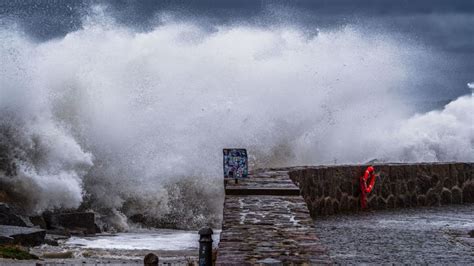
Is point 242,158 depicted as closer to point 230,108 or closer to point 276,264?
point 276,264

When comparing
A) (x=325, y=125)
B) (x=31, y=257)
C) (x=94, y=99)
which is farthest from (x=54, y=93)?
(x=31, y=257)

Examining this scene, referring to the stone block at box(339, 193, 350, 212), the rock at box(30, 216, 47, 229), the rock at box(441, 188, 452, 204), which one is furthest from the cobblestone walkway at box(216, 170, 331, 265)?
the rock at box(30, 216, 47, 229)

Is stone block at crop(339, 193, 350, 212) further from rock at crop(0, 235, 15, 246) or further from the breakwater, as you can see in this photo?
rock at crop(0, 235, 15, 246)

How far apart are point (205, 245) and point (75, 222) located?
7730 mm

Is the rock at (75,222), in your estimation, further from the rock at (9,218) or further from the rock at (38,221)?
the rock at (9,218)

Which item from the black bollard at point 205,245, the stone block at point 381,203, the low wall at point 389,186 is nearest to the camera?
the black bollard at point 205,245

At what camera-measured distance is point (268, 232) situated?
577cm

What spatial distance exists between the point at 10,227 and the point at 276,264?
7.04 m

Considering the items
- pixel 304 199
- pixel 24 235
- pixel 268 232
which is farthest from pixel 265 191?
pixel 24 235

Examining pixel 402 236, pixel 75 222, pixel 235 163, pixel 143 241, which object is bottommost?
pixel 402 236

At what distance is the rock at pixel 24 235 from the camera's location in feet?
34.0

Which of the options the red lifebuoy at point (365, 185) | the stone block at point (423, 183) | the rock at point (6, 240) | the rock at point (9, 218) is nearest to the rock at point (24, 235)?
the rock at point (6, 240)

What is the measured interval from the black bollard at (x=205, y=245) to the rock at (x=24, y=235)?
5.34 metres

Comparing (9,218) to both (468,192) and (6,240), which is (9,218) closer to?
Result: (6,240)
